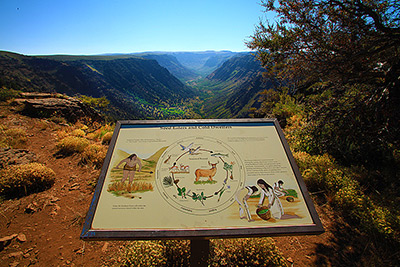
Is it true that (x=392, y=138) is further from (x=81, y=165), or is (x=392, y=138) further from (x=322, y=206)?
(x=81, y=165)

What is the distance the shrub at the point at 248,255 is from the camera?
287 cm

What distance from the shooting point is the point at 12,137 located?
684cm

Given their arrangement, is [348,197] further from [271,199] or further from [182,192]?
[182,192]

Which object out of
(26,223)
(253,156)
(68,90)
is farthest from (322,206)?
(68,90)

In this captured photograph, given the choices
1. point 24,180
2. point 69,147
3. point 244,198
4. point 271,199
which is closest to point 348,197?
point 271,199

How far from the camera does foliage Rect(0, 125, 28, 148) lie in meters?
6.35

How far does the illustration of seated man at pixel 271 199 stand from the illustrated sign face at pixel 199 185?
0.01 metres

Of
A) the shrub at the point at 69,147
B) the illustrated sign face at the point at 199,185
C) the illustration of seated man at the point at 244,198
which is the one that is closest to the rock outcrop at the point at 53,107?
the shrub at the point at 69,147

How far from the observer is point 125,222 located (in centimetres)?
217

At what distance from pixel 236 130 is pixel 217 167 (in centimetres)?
74

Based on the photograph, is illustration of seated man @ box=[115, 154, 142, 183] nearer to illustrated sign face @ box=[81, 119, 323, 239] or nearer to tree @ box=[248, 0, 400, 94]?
illustrated sign face @ box=[81, 119, 323, 239]

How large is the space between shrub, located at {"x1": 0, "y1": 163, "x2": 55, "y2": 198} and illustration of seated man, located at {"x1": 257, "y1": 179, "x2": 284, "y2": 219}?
545 cm

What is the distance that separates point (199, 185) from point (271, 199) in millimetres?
938

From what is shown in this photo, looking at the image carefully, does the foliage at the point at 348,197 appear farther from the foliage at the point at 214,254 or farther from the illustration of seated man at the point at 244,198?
the illustration of seated man at the point at 244,198
